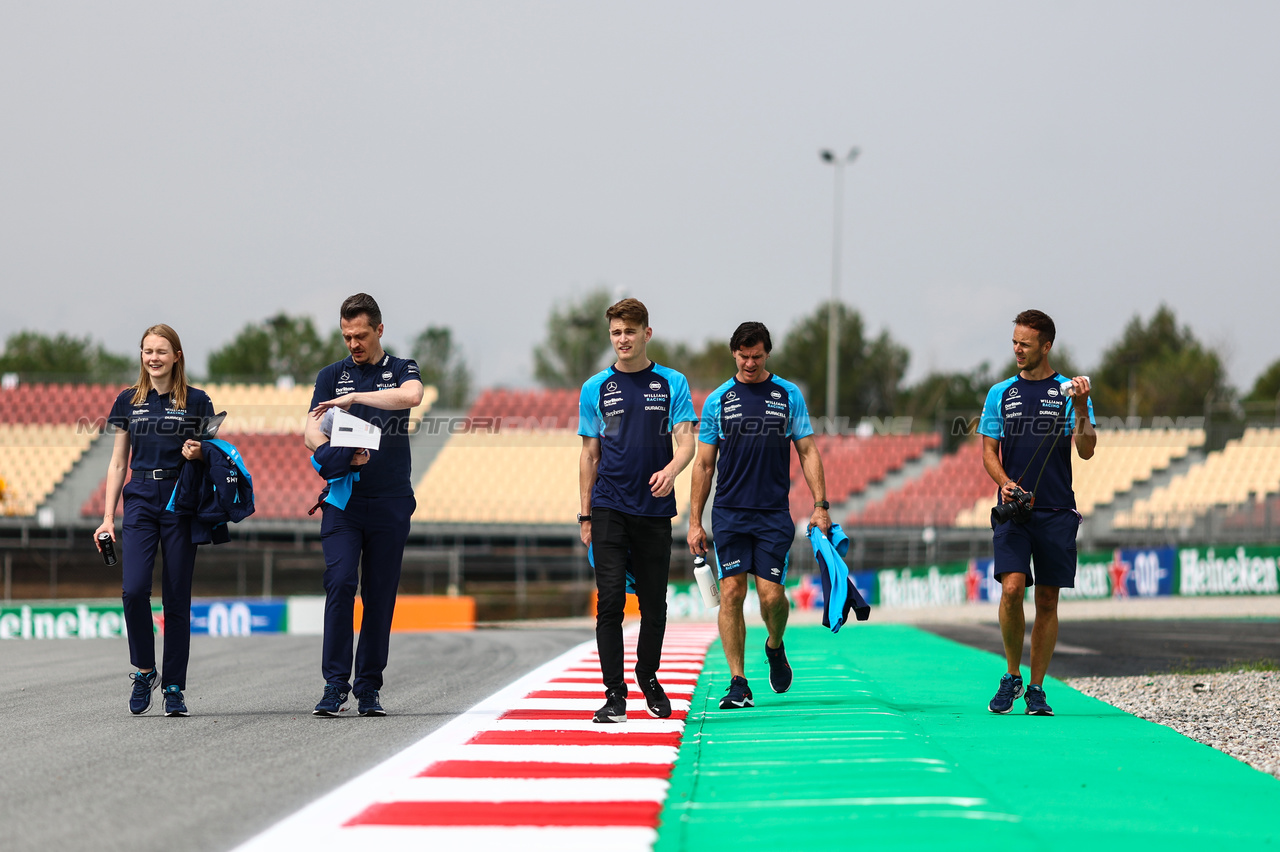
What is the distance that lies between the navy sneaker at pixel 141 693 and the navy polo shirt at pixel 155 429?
112 cm

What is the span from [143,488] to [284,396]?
107 ft

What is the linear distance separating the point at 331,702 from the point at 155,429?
1.77 meters

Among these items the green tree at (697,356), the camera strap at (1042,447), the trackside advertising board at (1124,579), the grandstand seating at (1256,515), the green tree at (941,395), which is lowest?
the trackside advertising board at (1124,579)

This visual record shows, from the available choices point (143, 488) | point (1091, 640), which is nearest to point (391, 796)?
point (143, 488)

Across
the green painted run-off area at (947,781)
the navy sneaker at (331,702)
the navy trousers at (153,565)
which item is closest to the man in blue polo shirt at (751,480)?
the green painted run-off area at (947,781)

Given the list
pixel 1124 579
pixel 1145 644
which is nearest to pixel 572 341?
pixel 1124 579

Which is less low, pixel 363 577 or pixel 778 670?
pixel 363 577

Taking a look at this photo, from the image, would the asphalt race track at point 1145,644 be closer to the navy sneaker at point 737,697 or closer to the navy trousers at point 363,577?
the navy sneaker at point 737,697

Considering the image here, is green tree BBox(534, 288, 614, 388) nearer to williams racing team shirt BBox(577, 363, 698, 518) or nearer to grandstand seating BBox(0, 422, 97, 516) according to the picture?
grandstand seating BBox(0, 422, 97, 516)

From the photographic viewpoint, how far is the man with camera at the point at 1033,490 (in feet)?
22.5

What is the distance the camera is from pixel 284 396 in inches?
1515

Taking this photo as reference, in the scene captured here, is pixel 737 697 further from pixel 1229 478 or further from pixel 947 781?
pixel 1229 478

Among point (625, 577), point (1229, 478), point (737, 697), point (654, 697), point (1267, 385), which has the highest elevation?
point (1267, 385)

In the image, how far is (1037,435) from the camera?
7.01 meters
